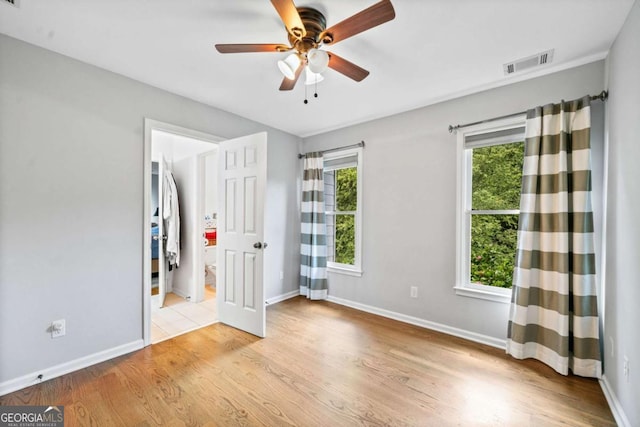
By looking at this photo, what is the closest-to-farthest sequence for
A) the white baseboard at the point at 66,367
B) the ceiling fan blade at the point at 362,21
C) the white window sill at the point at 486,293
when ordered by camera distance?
the ceiling fan blade at the point at 362,21 < the white baseboard at the point at 66,367 < the white window sill at the point at 486,293

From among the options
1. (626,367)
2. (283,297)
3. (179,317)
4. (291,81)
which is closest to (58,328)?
(179,317)

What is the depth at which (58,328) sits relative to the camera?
2.09 meters

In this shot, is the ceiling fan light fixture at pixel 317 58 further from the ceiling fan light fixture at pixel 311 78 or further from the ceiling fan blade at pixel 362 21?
the ceiling fan light fixture at pixel 311 78

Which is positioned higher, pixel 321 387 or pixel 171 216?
pixel 171 216

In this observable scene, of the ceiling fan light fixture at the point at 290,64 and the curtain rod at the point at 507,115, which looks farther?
the curtain rod at the point at 507,115

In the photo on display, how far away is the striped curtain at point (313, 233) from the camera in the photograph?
12.7 ft

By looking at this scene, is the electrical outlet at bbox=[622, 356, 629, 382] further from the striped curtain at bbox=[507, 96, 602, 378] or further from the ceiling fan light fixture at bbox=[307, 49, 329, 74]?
the ceiling fan light fixture at bbox=[307, 49, 329, 74]

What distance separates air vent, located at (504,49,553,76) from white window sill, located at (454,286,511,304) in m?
1.96

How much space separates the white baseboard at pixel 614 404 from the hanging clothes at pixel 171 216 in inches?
175

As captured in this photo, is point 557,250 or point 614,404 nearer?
point 614,404

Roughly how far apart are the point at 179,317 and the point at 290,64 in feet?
10.0

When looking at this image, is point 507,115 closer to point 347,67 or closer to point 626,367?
point 347,67
